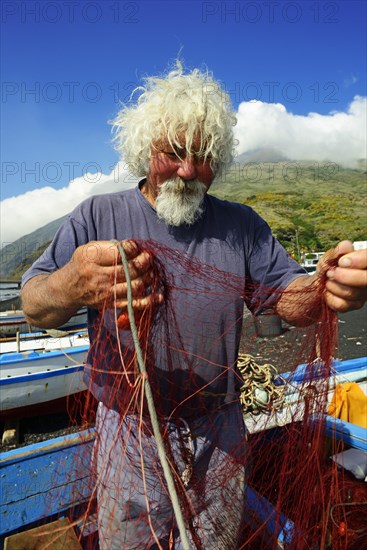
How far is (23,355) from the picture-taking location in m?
6.77

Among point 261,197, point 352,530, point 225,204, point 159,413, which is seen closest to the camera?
point 159,413

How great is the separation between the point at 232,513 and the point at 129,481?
561 mm

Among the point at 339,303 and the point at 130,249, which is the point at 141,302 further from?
the point at 339,303

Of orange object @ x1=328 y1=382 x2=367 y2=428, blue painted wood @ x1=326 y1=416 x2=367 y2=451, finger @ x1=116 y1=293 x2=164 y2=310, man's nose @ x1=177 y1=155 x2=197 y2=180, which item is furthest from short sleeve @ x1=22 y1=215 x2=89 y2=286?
Answer: orange object @ x1=328 y1=382 x2=367 y2=428

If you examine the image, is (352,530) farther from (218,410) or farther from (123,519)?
(123,519)

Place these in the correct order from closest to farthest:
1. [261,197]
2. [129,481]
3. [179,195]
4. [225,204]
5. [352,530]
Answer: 1. [129,481]
2. [179,195]
3. [225,204]
4. [352,530]
5. [261,197]

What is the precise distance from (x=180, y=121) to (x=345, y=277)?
1.03m

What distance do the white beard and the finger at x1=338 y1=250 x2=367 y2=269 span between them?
0.73m

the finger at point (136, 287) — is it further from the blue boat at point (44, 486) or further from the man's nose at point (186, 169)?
the blue boat at point (44, 486)

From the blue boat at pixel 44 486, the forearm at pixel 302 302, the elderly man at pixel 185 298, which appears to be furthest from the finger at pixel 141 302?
the blue boat at pixel 44 486

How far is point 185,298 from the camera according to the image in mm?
1689

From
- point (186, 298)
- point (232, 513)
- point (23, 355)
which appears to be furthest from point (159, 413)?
point (23, 355)

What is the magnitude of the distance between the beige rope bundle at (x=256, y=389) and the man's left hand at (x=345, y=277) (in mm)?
2171

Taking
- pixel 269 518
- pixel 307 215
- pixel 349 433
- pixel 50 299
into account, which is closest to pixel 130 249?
pixel 50 299
